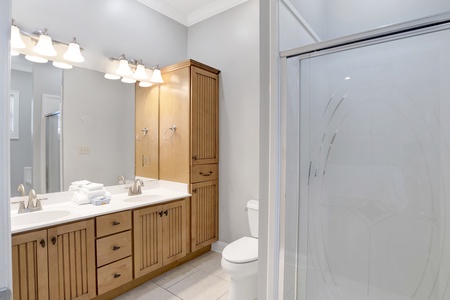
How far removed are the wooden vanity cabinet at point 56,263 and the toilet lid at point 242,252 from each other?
1.06m

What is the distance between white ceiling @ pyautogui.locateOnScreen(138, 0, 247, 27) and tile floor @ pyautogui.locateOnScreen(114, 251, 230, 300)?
118 inches

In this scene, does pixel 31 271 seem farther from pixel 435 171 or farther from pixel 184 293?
pixel 435 171

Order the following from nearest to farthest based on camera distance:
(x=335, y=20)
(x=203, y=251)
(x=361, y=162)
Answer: (x=361, y=162), (x=335, y=20), (x=203, y=251)

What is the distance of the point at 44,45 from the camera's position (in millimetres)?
1928

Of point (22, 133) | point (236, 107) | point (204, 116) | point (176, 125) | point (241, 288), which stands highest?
point (236, 107)

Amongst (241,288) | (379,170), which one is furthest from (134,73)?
(379,170)

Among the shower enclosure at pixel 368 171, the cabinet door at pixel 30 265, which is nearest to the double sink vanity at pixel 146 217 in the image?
the cabinet door at pixel 30 265

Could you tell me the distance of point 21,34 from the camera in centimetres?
187

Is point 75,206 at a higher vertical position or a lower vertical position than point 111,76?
lower

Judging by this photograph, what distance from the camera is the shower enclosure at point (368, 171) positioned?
1392 millimetres

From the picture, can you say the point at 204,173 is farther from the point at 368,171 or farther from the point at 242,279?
the point at 368,171

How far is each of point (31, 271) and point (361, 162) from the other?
2316 millimetres

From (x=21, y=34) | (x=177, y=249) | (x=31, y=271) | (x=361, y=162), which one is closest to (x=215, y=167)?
(x=177, y=249)

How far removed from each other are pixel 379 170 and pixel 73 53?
8.69 feet
